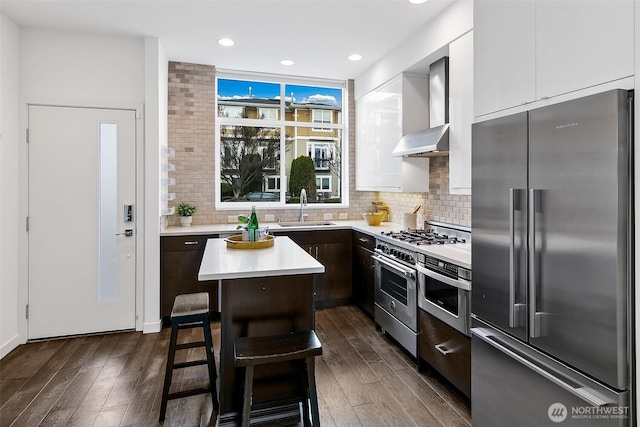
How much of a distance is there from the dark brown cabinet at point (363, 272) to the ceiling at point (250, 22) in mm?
2044

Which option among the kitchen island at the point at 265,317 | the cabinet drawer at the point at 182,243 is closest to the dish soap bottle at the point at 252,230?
the kitchen island at the point at 265,317

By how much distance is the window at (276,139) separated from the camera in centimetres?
484

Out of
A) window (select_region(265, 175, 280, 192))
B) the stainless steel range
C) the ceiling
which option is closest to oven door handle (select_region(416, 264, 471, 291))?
the stainless steel range

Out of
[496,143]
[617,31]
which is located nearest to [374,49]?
[496,143]

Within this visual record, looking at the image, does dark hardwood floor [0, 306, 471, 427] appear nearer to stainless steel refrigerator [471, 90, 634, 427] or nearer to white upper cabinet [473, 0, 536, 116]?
stainless steel refrigerator [471, 90, 634, 427]

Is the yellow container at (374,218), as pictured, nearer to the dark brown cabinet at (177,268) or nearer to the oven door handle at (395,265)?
the oven door handle at (395,265)

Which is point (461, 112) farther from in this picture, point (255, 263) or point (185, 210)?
point (185, 210)

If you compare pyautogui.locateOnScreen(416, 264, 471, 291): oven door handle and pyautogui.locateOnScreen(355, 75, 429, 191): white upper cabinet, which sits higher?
pyautogui.locateOnScreen(355, 75, 429, 191): white upper cabinet

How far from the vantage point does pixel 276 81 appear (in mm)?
4961

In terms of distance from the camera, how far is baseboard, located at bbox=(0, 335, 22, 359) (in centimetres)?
310

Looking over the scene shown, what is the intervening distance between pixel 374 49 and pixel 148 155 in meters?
2.61

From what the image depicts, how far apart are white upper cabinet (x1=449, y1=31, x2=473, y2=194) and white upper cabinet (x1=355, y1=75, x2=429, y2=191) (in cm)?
76

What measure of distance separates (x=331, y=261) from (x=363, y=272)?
45 cm

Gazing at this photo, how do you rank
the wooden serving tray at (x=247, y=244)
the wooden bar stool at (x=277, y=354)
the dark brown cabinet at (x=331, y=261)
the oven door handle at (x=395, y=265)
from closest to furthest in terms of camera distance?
1. the wooden bar stool at (x=277, y=354)
2. the wooden serving tray at (x=247, y=244)
3. the oven door handle at (x=395, y=265)
4. the dark brown cabinet at (x=331, y=261)
